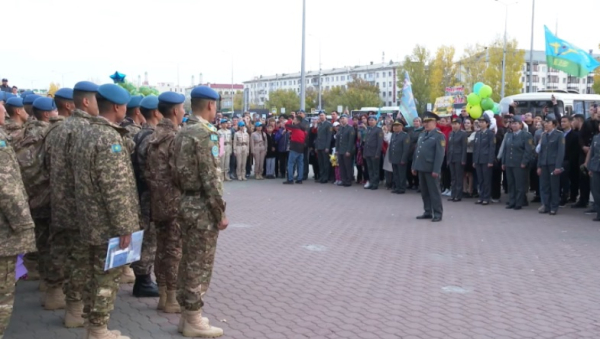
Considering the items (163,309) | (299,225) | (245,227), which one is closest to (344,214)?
(299,225)

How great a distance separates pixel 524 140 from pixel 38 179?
1008 cm

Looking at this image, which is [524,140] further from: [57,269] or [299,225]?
[57,269]

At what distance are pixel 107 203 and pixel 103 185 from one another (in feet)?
0.46

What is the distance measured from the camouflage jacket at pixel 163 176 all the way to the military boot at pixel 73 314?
1.03 metres

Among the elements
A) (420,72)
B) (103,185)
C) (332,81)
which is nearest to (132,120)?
(103,185)

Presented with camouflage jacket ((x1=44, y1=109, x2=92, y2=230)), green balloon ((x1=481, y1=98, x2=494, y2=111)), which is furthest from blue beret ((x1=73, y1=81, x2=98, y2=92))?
green balloon ((x1=481, y1=98, x2=494, y2=111))

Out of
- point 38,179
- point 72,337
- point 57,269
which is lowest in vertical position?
point 72,337

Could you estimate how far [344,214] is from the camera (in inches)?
486

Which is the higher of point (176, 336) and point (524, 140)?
point (524, 140)

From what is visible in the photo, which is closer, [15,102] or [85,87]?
[85,87]

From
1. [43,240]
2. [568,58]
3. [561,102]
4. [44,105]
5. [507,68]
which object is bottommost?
[43,240]

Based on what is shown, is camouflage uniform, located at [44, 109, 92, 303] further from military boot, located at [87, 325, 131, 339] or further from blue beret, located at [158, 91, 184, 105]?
blue beret, located at [158, 91, 184, 105]

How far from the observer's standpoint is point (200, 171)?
16.6 feet

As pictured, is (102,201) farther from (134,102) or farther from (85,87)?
(134,102)
